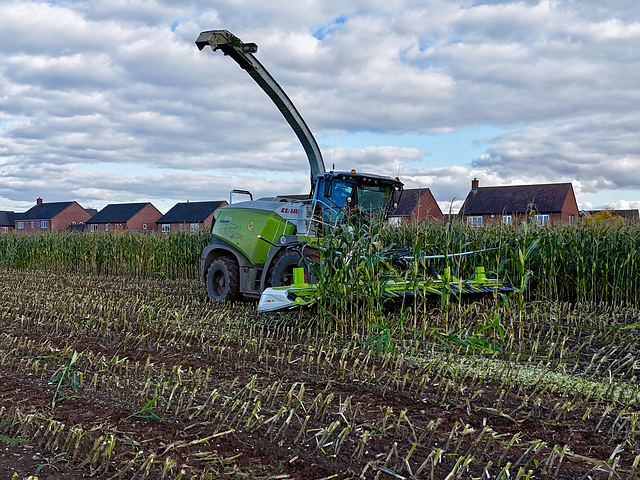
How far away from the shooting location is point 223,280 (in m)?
9.59

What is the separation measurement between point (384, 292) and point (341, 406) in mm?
2953

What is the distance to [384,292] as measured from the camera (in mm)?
6492

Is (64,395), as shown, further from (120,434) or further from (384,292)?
(384,292)

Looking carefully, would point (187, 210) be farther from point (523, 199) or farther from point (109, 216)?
point (523, 199)

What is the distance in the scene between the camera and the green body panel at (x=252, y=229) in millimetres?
8609

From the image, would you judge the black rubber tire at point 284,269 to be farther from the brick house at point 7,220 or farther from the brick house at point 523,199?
the brick house at point 7,220

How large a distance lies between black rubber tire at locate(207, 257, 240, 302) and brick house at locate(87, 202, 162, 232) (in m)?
52.8

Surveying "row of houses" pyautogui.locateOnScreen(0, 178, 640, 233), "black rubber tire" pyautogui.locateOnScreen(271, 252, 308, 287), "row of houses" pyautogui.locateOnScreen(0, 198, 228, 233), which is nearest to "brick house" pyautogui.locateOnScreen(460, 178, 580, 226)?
"row of houses" pyautogui.locateOnScreen(0, 178, 640, 233)

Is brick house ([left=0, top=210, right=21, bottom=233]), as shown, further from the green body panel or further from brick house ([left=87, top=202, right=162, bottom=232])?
the green body panel

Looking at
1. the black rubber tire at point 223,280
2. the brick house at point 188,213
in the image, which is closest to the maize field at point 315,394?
the black rubber tire at point 223,280

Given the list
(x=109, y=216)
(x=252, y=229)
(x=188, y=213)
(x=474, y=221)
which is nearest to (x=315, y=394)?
(x=252, y=229)

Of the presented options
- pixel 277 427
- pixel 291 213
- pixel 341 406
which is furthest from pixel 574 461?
pixel 291 213

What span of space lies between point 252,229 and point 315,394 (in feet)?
16.9

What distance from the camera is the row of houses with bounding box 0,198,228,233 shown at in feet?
191
